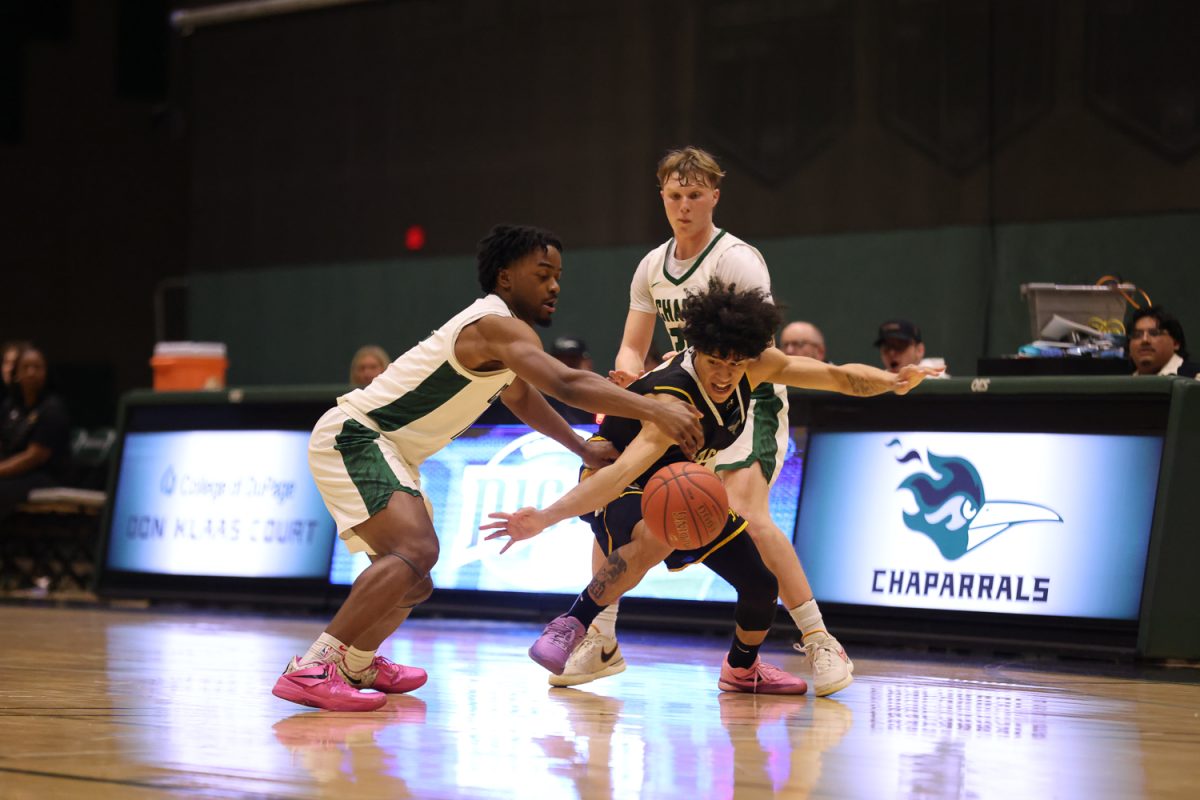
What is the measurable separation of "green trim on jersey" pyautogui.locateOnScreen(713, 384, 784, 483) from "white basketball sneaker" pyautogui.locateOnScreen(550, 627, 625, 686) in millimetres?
793

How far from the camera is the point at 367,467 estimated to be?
4918 mm

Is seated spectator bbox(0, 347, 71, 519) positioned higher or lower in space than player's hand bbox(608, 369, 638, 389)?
lower

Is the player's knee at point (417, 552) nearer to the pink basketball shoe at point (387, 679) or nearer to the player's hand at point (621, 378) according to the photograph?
the pink basketball shoe at point (387, 679)

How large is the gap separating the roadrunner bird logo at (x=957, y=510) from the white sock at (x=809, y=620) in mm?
1703

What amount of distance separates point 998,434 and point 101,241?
11.7 meters

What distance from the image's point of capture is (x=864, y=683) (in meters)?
5.83

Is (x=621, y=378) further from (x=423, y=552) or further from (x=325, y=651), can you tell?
(x=325, y=651)

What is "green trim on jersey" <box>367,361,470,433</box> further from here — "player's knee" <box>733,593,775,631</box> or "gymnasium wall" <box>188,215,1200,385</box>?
"gymnasium wall" <box>188,215,1200,385</box>

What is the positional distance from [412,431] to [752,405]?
148 cm

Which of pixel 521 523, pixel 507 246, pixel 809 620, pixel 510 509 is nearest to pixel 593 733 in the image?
pixel 521 523

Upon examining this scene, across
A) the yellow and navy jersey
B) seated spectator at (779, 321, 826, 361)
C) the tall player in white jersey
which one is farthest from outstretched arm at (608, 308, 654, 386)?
seated spectator at (779, 321, 826, 361)

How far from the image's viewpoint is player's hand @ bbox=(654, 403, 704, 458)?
4641 millimetres

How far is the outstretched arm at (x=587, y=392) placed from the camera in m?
4.66

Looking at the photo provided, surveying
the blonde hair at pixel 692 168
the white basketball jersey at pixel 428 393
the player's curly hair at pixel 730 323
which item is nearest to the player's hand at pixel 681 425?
the player's curly hair at pixel 730 323
